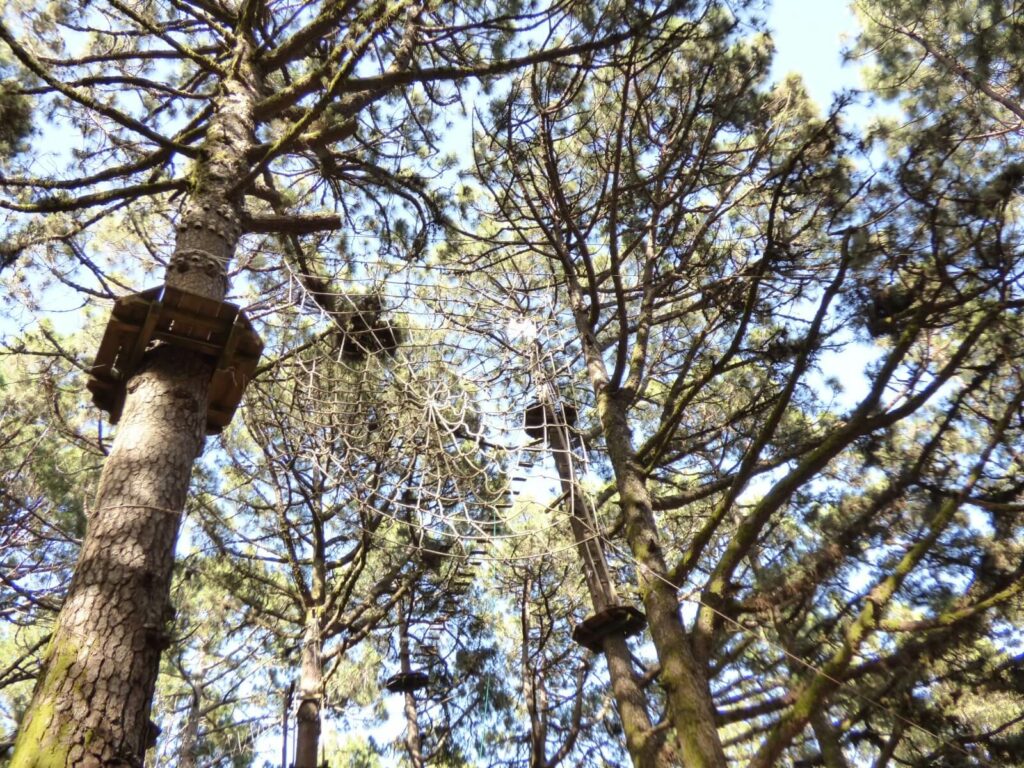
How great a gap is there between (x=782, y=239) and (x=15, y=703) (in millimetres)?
10715

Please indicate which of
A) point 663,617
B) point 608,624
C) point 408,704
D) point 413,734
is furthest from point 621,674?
point 408,704

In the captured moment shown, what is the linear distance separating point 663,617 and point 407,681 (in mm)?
3235

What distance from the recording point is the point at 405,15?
445cm

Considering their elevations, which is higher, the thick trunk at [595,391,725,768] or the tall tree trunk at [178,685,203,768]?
the tall tree trunk at [178,685,203,768]

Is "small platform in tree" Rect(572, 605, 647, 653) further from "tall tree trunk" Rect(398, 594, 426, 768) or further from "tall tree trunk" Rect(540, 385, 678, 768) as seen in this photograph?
"tall tree trunk" Rect(398, 594, 426, 768)

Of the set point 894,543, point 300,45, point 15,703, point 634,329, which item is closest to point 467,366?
point 634,329

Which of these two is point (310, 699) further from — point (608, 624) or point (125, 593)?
point (125, 593)

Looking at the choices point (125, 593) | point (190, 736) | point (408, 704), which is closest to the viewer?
point (125, 593)

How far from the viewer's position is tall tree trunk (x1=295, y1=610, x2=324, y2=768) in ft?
16.7

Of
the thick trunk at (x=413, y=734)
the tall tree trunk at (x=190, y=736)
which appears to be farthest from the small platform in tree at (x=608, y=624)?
the tall tree trunk at (x=190, y=736)

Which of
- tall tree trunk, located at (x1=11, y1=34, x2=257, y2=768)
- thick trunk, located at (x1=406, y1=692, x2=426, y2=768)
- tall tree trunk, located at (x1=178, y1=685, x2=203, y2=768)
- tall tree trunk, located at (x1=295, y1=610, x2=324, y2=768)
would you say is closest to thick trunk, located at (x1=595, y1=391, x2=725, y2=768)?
tall tree trunk, located at (x1=11, y1=34, x2=257, y2=768)

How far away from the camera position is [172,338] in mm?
3094

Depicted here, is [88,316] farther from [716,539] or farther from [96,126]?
[716,539]

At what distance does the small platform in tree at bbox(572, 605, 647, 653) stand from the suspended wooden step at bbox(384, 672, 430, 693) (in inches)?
91.6
